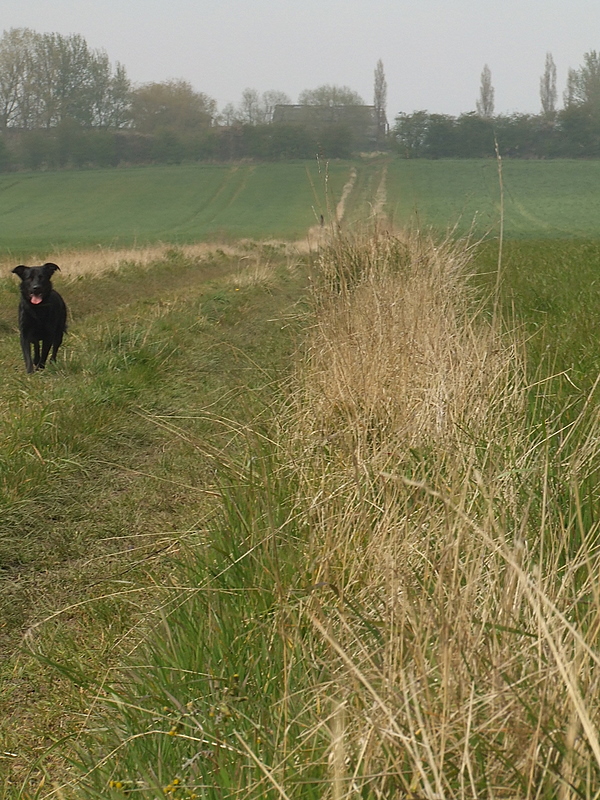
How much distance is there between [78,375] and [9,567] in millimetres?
3911

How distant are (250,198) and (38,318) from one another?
173 feet

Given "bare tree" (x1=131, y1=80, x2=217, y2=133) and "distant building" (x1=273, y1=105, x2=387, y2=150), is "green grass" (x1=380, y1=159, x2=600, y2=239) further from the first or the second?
"bare tree" (x1=131, y1=80, x2=217, y2=133)

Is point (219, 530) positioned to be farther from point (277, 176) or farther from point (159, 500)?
point (277, 176)

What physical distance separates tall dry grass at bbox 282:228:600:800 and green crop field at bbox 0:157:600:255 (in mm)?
35335

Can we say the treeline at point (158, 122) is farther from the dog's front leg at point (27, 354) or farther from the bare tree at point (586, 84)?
the dog's front leg at point (27, 354)

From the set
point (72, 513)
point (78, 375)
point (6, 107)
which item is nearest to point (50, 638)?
point (72, 513)

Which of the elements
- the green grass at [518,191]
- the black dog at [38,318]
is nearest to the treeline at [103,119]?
the green grass at [518,191]

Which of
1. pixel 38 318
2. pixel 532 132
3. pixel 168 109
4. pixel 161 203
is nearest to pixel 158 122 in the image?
pixel 168 109

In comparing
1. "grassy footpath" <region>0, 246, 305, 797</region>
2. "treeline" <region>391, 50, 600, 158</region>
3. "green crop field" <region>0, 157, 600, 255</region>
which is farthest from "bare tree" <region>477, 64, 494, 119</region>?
"grassy footpath" <region>0, 246, 305, 797</region>

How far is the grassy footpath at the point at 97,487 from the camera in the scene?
9.24ft

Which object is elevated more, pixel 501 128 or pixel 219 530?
pixel 501 128

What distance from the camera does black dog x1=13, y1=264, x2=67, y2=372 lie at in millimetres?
8195

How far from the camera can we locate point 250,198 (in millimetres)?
59375

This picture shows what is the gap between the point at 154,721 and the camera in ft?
6.99
